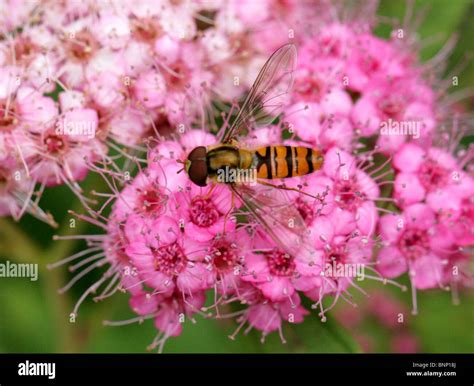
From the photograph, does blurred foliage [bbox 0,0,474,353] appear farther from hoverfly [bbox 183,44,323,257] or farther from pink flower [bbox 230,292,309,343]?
hoverfly [bbox 183,44,323,257]

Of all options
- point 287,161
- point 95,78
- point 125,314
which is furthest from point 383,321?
point 95,78

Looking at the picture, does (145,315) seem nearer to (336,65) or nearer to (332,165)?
(332,165)

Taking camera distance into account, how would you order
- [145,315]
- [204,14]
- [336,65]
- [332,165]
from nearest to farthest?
[332,165] < [145,315] < [336,65] < [204,14]

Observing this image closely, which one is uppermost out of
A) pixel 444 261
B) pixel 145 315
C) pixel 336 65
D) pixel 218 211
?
pixel 336 65

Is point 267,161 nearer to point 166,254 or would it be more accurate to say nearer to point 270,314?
point 166,254

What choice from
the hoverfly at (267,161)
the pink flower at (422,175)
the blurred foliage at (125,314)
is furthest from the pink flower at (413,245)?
the hoverfly at (267,161)

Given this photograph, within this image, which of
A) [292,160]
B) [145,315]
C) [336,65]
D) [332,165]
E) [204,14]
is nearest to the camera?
[292,160]

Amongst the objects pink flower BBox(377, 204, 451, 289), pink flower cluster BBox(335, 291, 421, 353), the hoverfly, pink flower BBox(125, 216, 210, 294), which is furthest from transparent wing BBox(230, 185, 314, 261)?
pink flower cluster BBox(335, 291, 421, 353)
